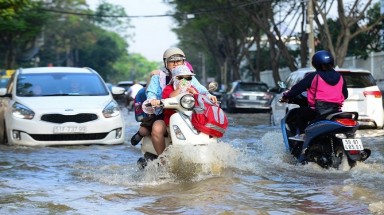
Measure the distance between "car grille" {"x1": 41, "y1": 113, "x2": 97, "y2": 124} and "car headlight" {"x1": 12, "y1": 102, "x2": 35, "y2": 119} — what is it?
213 millimetres

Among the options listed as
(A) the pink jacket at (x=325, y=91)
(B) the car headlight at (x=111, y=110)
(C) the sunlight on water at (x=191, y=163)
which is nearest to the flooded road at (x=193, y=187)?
Answer: (C) the sunlight on water at (x=191, y=163)

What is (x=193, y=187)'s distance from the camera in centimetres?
743

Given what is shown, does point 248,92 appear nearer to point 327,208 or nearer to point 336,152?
point 336,152

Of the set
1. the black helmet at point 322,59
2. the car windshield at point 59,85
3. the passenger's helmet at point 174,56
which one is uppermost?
the passenger's helmet at point 174,56

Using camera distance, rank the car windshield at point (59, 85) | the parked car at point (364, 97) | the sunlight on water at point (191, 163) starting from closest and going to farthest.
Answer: the sunlight on water at point (191, 163) → the car windshield at point (59, 85) → the parked car at point (364, 97)

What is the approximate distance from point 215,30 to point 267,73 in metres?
4.57

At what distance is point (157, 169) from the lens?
790 centimetres

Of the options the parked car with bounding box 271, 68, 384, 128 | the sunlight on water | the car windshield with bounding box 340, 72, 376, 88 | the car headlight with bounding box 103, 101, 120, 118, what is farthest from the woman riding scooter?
the car windshield with bounding box 340, 72, 376, 88

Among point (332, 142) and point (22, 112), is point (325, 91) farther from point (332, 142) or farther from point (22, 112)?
point (22, 112)

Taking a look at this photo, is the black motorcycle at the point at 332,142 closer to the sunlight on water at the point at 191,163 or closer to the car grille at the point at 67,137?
the sunlight on water at the point at 191,163

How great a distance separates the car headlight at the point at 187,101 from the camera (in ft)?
24.2

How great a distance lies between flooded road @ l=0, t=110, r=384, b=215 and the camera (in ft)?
21.2

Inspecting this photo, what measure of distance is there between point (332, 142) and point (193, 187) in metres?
2.07

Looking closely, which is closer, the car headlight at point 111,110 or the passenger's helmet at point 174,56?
the passenger's helmet at point 174,56
